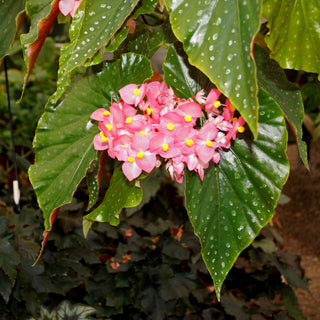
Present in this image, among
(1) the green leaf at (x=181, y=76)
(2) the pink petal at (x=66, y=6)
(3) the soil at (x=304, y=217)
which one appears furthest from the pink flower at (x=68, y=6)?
(3) the soil at (x=304, y=217)

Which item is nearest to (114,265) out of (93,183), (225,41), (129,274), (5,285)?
(129,274)

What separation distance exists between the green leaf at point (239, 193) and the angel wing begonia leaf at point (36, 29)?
199 millimetres

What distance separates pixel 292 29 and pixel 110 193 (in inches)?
9.6

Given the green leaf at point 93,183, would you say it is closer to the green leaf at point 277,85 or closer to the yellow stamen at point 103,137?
A: the yellow stamen at point 103,137

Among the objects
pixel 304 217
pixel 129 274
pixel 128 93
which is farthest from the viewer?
pixel 304 217

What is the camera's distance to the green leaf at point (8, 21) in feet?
1.47

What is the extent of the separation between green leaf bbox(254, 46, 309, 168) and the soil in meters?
2.10

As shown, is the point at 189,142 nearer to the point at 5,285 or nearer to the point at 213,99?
the point at 213,99

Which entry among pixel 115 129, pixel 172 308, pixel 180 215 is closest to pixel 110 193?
pixel 115 129

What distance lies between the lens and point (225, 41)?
0.99 ft

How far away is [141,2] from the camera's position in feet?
1.30

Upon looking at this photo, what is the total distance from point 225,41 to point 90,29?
0.13 metres

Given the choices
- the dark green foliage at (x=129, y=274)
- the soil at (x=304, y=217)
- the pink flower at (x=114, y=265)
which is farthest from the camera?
the soil at (x=304, y=217)

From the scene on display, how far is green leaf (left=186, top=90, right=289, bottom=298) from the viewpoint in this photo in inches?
14.5
